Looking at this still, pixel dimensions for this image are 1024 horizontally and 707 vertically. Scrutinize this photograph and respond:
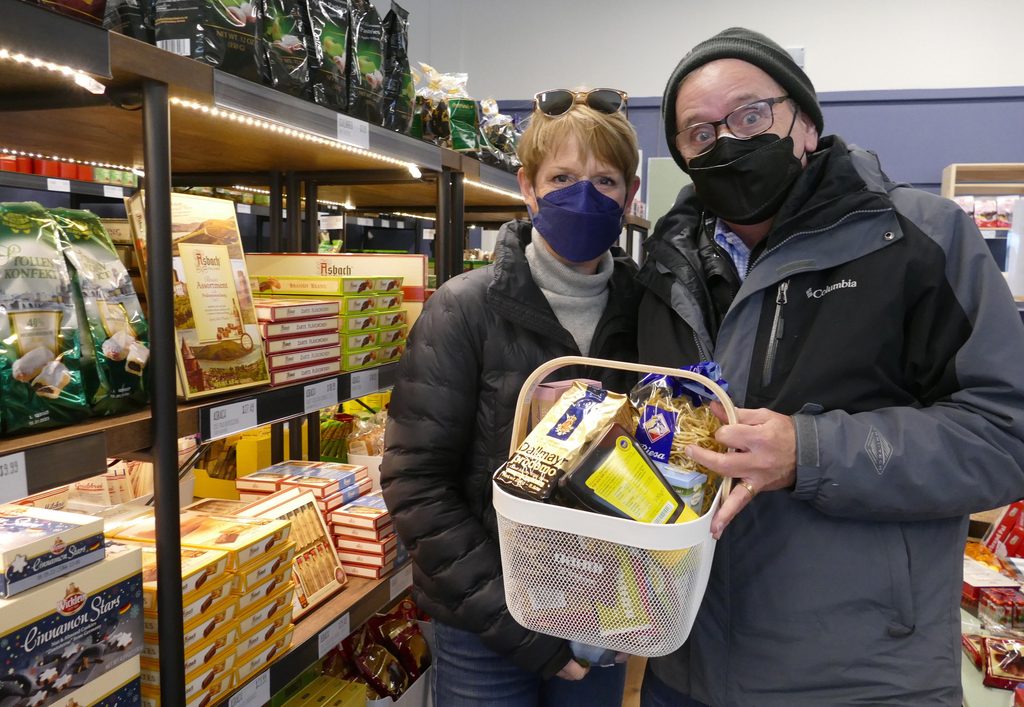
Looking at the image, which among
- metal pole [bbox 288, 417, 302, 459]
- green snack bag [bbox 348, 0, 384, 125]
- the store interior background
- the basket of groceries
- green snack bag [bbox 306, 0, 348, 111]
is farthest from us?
the store interior background

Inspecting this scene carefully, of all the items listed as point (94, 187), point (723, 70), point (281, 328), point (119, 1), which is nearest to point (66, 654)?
point (281, 328)

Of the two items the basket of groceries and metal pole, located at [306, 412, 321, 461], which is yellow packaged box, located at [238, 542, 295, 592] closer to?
the basket of groceries

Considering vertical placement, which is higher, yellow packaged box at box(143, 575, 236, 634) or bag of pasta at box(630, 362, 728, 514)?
bag of pasta at box(630, 362, 728, 514)

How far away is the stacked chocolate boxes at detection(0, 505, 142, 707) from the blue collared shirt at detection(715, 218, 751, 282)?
4.02 feet

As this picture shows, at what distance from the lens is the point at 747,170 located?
1.37 m

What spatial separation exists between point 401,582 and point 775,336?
1.34 metres

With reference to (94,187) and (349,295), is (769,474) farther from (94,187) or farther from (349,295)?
(94,187)

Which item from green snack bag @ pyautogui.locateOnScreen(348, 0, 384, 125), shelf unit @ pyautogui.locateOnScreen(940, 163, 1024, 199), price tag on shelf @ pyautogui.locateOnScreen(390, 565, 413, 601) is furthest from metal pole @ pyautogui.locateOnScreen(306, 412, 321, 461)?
shelf unit @ pyautogui.locateOnScreen(940, 163, 1024, 199)

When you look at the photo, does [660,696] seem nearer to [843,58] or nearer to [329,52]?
[329,52]

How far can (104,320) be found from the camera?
4.09ft

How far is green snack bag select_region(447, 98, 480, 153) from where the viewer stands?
2.46 meters

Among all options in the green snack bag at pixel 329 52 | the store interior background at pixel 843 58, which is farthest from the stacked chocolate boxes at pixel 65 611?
the store interior background at pixel 843 58

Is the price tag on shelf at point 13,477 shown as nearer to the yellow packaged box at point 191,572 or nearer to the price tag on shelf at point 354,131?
the yellow packaged box at point 191,572

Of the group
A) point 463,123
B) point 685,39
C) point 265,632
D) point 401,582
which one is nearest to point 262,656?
point 265,632
